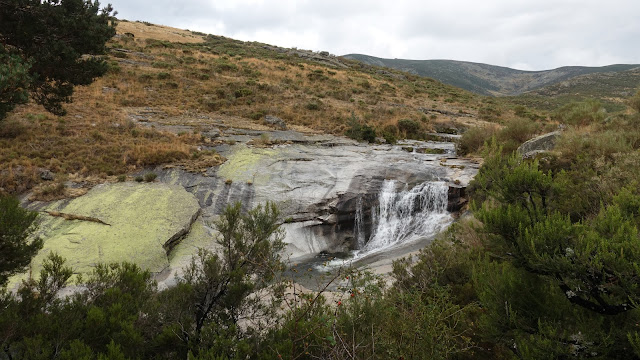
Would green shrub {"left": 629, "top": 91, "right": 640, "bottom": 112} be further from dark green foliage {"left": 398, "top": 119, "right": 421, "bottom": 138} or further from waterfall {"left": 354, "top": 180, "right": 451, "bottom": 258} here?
dark green foliage {"left": 398, "top": 119, "right": 421, "bottom": 138}

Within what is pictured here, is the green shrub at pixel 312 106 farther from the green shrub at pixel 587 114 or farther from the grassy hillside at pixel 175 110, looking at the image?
the green shrub at pixel 587 114

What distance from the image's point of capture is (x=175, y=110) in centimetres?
1891

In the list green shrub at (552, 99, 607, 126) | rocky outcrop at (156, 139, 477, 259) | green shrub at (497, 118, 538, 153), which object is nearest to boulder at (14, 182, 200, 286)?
rocky outcrop at (156, 139, 477, 259)

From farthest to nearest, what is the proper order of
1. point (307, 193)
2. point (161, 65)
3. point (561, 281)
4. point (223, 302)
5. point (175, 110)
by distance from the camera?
point (161, 65) → point (175, 110) → point (307, 193) → point (223, 302) → point (561, 281)

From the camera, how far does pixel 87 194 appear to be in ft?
30.7

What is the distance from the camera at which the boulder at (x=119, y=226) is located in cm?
724

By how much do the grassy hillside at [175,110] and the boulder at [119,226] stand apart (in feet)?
4.04

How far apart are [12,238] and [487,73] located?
7459 inches

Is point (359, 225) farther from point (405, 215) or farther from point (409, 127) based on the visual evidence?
point (409, 127)

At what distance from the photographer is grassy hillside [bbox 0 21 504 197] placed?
10914mm

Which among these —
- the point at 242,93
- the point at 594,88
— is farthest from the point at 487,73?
the point at 242,93

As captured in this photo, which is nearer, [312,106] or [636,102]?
[636,102]

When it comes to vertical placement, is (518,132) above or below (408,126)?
above

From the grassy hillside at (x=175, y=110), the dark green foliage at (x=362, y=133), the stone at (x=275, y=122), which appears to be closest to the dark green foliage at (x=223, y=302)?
the grassy hillside at (x=175, y=110)
